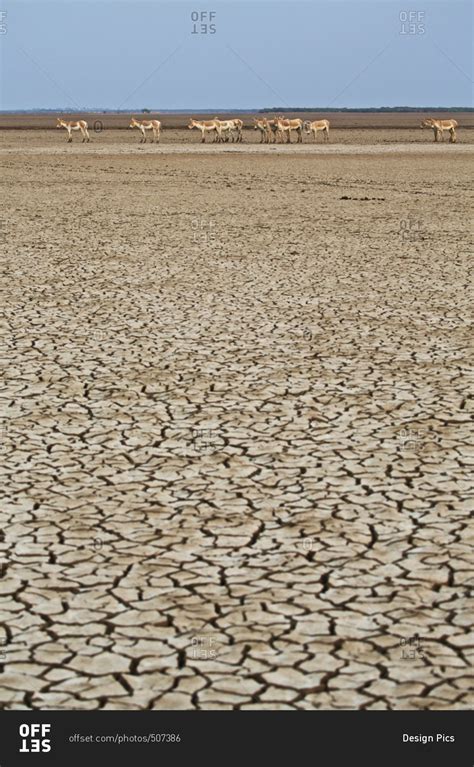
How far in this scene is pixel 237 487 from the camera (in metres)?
5.82

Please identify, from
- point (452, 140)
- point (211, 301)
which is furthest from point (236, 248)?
point (452, 140)

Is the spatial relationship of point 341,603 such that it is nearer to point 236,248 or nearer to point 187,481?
point 187,481

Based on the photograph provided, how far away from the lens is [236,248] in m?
15.5

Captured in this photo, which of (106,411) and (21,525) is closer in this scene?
(21,525)

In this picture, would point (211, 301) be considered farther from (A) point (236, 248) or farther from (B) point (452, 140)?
(B) point (452, 140)

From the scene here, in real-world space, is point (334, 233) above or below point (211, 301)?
above

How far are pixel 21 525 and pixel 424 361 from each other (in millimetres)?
4046

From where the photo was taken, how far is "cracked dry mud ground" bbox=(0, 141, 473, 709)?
13.2 feet

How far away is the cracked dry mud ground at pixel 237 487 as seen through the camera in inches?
159
